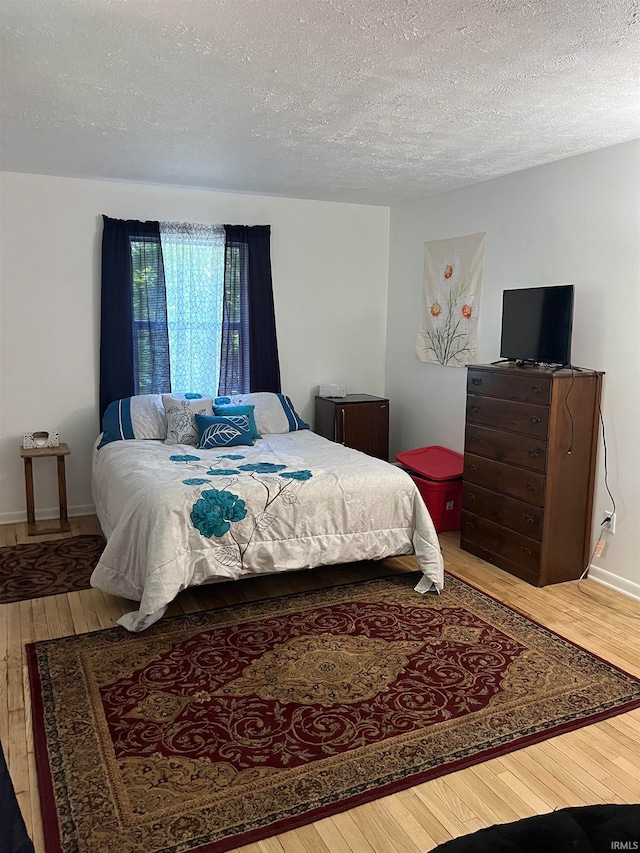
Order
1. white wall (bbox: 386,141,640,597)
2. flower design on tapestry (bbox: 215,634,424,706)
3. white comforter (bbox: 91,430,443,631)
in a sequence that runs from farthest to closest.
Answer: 1. white wall (bbox: 386,141,640,597)
2. white comforter (bbox: 91,430,443,631)
3. flower design on tapestry (bbox: 215,634,424,706)

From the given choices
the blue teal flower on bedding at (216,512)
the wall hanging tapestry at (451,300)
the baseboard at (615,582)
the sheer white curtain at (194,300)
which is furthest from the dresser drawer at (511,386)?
the sheer white curtain at (194,300)

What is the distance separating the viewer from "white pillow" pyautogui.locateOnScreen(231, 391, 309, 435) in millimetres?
5231

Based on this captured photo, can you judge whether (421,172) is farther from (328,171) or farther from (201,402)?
(201,402)

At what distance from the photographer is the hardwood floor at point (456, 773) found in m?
→ 2.04

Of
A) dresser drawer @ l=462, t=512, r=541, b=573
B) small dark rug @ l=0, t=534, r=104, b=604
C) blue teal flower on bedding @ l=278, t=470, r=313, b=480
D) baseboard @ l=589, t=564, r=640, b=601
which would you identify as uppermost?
blue teal flower on bedding @ l=278, t=470, r=313, b=480

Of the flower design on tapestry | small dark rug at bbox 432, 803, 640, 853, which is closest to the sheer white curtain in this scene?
the flower design on tapestry

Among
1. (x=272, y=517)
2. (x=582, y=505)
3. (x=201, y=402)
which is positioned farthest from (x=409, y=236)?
Result: (x=272, y=517)

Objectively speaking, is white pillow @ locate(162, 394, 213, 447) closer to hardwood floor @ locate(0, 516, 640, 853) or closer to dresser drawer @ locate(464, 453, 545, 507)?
hardwood floor @ locate(0, 516, 640, 853)

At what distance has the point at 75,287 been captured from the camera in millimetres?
4965

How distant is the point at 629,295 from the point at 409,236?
238 centimetres

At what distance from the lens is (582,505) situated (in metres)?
3.99

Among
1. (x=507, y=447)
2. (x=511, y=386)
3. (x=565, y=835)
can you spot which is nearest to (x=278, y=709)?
(x=565, y=835)

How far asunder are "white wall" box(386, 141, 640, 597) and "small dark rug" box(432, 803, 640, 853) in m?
2.77

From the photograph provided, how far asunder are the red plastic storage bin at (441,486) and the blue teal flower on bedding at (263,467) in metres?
1.25
